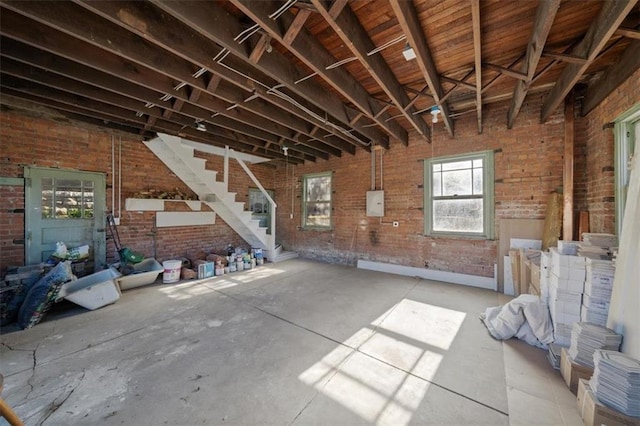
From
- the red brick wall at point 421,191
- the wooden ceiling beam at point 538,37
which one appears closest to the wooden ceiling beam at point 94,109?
the red brick wall at point 421,191

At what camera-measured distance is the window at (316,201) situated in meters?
6.40

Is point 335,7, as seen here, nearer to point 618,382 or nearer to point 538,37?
point 538,37

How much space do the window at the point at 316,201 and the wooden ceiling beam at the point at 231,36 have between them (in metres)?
3.32

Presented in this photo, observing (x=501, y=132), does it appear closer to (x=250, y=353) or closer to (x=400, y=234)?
(x=400, y=234)

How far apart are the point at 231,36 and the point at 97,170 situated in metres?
4.07

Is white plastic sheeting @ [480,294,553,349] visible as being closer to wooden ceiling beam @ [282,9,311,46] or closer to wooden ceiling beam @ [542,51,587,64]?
wooden ceiling beam @ [542,51,587,64]

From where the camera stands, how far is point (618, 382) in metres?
1.40

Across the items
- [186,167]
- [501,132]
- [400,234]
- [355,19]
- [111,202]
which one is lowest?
[400,234]

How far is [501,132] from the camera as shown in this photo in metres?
4.05

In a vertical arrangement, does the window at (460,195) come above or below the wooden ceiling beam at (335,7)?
below

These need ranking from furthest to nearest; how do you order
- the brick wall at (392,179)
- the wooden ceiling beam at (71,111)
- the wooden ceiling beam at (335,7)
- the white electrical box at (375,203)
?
the white electrical box at (375,203) → the brick wall at (392,179) → the wooden ceiling beam at (71,111) → the wooden ceiling beam at (335,7)

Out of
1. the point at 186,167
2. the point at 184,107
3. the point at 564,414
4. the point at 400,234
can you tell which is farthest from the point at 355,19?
the point at 186,167

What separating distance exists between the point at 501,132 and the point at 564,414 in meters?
4.01

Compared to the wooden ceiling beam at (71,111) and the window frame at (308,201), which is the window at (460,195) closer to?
the window frame at (308,201)
